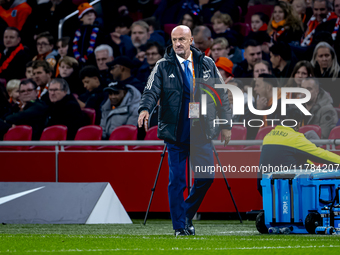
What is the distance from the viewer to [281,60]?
10.8m

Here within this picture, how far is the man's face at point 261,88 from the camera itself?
9271 millimetres

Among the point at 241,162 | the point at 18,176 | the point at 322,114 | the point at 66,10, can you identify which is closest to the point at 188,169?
the point at 241,162

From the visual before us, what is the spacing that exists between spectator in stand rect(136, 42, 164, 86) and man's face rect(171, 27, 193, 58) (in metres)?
5.85

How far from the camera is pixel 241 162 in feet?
28.6

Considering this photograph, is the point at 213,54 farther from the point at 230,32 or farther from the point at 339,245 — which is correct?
the point at 339,245

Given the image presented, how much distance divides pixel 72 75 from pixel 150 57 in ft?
6.51

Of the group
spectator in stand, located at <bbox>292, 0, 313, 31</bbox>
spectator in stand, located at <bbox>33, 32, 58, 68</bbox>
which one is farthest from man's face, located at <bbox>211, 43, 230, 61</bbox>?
spectator in stand, located at <bbox>33, 32, 58, 68</bbox>

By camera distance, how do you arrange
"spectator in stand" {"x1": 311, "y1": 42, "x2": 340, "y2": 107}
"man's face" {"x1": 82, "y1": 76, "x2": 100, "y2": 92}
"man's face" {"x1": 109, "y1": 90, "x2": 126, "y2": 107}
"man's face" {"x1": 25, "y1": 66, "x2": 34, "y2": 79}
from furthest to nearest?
"man's face" {"x1": 25, "y1": 66, "x2": 34, "y2": 79}
"man's face" {"x1": 82, "y1": 76, "x2": 100, "y2": 92}
"man's face" {"x1": 109, "y1": 90, "x2": 126, "y2": 107}
"spectator in stand" {"x1": 311, "y1": 42, "x2": 340, "y2": 107}

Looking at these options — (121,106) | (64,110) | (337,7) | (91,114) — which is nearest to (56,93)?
(64,110)

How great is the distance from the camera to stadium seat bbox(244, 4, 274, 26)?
13.1 metres

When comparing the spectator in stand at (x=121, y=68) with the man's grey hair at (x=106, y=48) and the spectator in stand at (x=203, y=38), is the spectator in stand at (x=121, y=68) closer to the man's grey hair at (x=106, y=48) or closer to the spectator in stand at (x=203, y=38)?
the man's grey hair at (x=106, y=48)

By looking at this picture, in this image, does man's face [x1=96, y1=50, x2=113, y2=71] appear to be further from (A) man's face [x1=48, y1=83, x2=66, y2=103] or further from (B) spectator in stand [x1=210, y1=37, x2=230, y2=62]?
(B) spectator in stand [x1=210, y1=37, x2=230, y2=62]

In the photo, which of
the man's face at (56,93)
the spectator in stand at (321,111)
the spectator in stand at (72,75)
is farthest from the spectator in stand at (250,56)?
the spectator in stand at (72,75)

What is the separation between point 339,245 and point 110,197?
396cm
